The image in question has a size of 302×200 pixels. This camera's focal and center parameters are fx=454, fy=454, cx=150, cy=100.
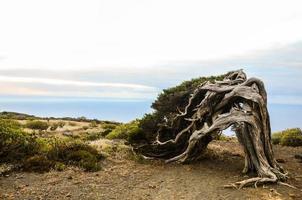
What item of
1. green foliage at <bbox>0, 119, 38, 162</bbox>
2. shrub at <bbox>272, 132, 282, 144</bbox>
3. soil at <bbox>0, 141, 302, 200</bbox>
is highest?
green foliage at <bbox>0, 119, 38, 162</bbox>

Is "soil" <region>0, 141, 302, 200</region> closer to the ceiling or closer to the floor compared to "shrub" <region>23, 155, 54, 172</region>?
closer to the floor

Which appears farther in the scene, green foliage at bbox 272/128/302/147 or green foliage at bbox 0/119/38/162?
green foliage at bbox 272/128/302/147

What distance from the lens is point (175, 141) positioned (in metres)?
21.9

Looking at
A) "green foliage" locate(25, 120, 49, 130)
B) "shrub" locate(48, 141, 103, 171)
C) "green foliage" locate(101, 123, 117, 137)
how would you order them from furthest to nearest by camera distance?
"green foliage" locate(25, 120, 49, 130)
"green foliage" locate(101, 123, 117, 137)
"shrub" locate(48, 141, 103, 171)

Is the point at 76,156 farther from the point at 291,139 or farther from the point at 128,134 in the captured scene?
the point at 291,139

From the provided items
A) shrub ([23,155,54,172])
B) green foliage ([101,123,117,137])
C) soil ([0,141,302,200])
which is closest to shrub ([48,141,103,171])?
soil ([0,141,302,200])

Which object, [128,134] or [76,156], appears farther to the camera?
[128,134]

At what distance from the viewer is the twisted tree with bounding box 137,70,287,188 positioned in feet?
60.4

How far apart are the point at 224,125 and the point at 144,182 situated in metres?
4.17

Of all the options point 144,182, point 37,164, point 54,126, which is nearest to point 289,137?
point 144,182

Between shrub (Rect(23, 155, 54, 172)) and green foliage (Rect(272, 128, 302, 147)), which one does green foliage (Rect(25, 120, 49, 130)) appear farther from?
green foliage (Rect(272, 128, 302, 147))

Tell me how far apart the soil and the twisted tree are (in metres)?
0.76

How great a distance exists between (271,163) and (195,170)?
3208 millimetres

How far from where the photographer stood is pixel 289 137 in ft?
100
